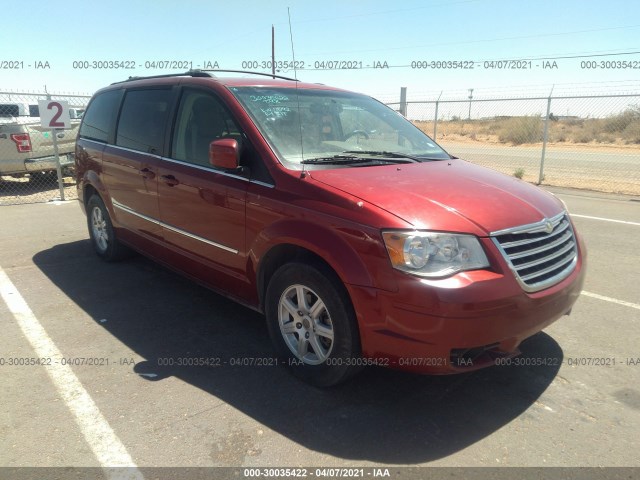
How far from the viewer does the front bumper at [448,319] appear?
2492 mm

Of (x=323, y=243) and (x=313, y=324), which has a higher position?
(x=323, y=243)

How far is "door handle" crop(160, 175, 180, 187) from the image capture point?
400 cm

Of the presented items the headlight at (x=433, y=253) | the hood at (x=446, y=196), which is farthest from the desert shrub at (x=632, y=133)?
the headlight at (x=433, y=253)

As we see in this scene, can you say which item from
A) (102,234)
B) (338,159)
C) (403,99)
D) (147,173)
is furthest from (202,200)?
(403,99)

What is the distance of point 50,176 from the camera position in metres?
12.0

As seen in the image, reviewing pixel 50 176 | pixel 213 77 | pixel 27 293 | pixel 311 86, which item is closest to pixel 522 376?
pixel 311 86

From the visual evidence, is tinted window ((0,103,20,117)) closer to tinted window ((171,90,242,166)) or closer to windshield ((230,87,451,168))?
tinted window ((171,90,242,166))

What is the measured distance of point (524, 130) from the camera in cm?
3381

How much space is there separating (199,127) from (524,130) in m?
34.1

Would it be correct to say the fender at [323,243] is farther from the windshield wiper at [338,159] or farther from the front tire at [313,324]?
the windshield wiper at [338,159]

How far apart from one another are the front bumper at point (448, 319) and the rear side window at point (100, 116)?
3.86 meters

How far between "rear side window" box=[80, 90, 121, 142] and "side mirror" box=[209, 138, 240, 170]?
2534 mm

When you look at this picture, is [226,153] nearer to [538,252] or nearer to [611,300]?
[538,252]

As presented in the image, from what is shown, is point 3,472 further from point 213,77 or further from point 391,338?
point 213,77
